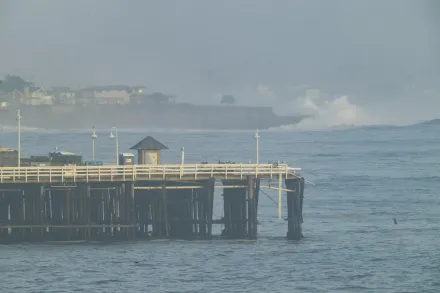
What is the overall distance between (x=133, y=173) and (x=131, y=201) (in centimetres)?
157

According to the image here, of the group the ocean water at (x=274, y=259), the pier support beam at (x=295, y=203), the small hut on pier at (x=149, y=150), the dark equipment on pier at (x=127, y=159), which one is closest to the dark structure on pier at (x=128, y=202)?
the pier support beam at (x=295, y=203)

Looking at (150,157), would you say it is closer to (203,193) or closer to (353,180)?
(203,193)

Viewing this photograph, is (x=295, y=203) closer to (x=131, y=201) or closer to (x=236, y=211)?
(x=236, y=211)

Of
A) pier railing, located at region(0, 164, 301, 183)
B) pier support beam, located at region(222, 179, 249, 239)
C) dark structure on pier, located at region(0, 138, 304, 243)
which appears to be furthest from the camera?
pier support beam, located at region(222, 179, 249, 239)

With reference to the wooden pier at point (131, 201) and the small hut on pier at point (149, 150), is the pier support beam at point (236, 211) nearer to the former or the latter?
the wooden pier at point (131, 201)

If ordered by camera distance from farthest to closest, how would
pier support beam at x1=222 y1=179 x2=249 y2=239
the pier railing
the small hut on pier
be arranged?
the small hut on pier < pier support beam at x1=222 y1=179 x2=249 y2=239 < the pier railing

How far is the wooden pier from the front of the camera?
2869 inches

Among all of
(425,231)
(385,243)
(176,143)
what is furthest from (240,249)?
(176,143)

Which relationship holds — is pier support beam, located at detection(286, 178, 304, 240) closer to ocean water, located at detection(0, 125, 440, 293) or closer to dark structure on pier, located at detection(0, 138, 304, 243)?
dark structure on pier, located at detection(0, 138, 304, 243)

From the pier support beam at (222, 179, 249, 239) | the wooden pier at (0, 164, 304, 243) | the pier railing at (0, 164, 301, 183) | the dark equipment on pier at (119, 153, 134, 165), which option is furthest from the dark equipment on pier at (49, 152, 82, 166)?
the pier support beam at (222, 179, 249, 239)

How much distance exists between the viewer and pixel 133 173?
7325cm

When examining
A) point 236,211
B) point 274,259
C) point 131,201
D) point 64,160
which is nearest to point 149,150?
point 64,160

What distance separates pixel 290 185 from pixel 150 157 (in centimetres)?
950

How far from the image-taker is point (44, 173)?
2876 inches
